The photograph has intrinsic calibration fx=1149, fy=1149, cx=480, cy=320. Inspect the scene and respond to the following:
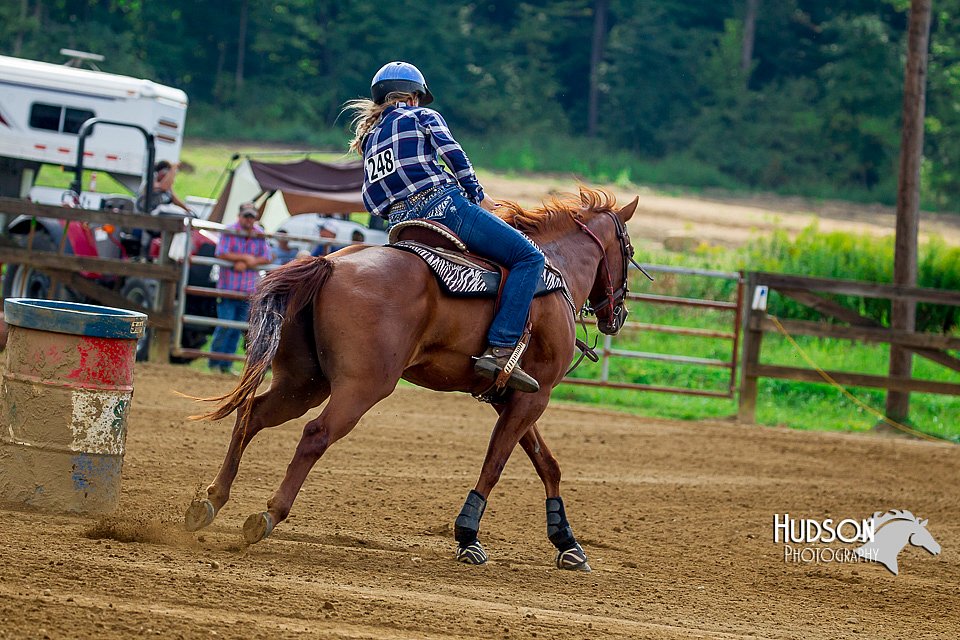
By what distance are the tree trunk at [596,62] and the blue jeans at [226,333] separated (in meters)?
35.8

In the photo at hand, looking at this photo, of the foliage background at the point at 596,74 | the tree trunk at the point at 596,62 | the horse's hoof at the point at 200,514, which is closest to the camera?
the horse's hoof at the point at 200,514

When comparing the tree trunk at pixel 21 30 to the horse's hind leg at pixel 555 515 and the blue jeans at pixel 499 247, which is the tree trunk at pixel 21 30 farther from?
the horse's hind leg at pixel 555 515

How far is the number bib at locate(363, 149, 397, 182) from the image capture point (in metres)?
6.02

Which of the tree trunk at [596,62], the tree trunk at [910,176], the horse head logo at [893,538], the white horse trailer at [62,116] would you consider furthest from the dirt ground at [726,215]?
the horse head logo at [893,538]

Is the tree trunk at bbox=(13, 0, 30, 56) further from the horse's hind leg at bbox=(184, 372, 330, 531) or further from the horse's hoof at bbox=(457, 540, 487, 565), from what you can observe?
the horse's hoof at bbox=(457, 540, 487, 565)

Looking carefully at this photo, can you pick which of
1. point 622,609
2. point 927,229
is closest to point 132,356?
point 622,609

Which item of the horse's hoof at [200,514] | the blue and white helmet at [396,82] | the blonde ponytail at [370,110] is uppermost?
the blue and white helmet at [396,82]

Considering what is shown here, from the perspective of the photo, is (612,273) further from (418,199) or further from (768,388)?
(768,388)

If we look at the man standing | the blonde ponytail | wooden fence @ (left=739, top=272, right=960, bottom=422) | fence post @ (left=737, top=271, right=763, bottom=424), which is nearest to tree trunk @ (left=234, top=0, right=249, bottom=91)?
the man standing

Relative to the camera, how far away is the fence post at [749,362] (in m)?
13.4

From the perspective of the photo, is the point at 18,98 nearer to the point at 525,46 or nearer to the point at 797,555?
the point at 797,555

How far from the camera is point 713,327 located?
20.6m

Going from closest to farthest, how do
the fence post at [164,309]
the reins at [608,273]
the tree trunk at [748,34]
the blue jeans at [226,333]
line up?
the reins at [608,273] → the fence post at [164,309] → the blue jeans at [226,333] → the tree trunk at [748,34]

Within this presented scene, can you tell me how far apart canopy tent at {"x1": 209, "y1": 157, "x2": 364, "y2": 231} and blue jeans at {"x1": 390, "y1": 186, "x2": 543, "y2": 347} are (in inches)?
485
